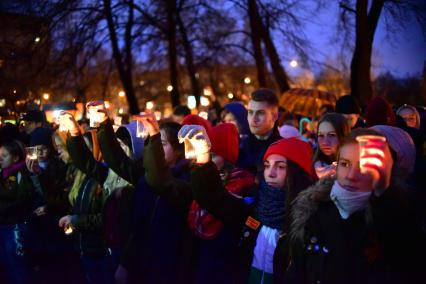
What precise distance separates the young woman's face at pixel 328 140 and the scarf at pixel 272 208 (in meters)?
1.18

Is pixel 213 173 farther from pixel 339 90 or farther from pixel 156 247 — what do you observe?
pixel 339 90

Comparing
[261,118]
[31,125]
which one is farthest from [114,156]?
[31,125]

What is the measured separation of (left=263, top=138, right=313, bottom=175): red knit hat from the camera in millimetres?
3049

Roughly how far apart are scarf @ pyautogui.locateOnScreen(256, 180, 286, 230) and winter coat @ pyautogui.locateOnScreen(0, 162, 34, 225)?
10.9 ft

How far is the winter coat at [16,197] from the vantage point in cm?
531

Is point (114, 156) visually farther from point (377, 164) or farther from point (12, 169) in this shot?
point (377, 164)

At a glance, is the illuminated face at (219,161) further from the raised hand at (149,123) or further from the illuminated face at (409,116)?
the illuminated face at (409,116)

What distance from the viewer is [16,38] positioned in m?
11.0

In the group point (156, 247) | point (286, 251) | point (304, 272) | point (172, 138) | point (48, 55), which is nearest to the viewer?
point (304, 272)

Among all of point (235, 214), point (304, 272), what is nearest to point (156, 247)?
point (235, 214)

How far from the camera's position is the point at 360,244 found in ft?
7.49

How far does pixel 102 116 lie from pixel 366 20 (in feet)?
28.6

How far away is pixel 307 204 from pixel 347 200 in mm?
305

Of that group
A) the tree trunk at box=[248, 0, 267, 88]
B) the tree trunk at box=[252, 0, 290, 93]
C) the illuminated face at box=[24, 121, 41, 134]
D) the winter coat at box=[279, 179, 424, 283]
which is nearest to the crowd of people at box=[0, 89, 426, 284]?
the winter coat at box=[279, 179, 424, 283]
